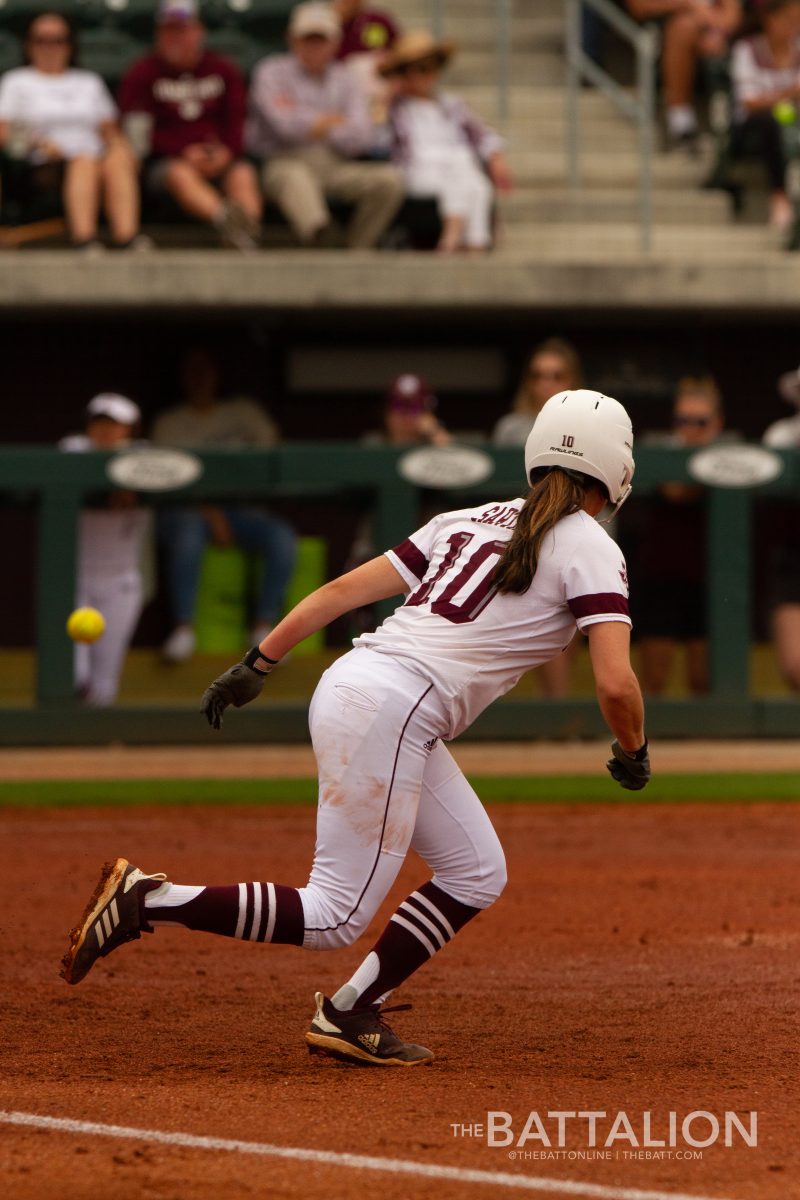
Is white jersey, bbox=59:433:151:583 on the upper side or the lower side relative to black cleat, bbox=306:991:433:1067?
upper

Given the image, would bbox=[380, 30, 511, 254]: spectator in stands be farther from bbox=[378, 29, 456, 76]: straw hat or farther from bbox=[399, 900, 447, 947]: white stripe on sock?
bbox=[399, 900, 447, 947]: white stripe on sock

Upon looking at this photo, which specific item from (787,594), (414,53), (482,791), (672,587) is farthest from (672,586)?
(414,53)

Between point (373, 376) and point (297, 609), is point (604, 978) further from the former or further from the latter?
point (373, 376)

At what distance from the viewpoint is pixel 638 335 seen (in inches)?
532

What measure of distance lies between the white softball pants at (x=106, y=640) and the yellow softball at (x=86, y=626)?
1.99 ft

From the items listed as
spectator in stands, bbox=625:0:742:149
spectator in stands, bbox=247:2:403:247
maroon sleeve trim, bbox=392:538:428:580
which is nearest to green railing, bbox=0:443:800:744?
spectator in stands, bbox=247:2:403:247

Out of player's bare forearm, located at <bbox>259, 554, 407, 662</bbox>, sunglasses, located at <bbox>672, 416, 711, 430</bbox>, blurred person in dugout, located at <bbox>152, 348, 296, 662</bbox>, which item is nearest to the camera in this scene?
player's bare forearm, located at <bbox>259, 554, 407, 662</bbox>

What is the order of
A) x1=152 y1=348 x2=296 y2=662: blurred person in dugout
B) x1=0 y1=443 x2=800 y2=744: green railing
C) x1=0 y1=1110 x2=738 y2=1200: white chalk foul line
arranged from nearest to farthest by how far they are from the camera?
1. x1=0 y1=1110 x2=738 y2=1200: white chalk foul line
2. x1=152 y1=348 x2=296 y2=662: blurred person in dugout
3. x1=0 y1=443 x2=800 y2=744: green railing

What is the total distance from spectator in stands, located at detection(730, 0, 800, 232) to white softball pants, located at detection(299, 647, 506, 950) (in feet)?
31.9

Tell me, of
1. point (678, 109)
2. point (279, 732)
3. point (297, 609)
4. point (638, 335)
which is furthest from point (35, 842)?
point (678, 109)

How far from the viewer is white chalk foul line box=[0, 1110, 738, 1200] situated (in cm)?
363

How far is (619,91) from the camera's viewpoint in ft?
46.1

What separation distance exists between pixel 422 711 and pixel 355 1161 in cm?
117

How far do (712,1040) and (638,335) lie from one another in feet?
30.1
